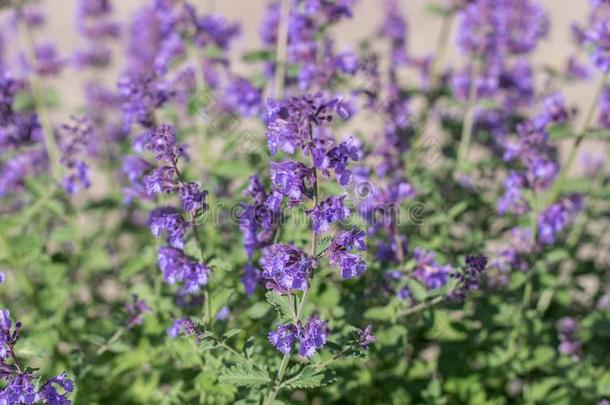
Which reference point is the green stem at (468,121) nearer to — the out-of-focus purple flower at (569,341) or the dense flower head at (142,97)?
the out-of-focus purple flower at (569,341)

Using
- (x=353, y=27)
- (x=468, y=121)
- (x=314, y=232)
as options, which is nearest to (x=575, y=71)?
(x=468, y=121)

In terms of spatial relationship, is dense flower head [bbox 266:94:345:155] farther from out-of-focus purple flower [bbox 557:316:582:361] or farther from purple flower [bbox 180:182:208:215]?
out-of-focus purple flower [bbox 557:316:582:361]

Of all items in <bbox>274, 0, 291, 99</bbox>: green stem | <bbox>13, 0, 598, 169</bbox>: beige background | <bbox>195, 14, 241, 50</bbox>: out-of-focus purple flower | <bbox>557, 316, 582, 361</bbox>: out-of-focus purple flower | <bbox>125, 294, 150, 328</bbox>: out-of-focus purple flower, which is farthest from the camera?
<bbox>13, 0, 598, 169</bbox>: beige background

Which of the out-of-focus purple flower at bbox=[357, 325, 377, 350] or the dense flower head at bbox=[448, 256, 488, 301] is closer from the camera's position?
the out-of-focus purple flower at bbox=[357, 325, 377, 350]

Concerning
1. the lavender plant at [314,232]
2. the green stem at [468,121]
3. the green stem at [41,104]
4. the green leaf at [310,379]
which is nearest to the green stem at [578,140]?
the lavender plant at [314,232]

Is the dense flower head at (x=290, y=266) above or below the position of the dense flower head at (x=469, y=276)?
above

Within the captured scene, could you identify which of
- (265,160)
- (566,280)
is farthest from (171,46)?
(566,280)

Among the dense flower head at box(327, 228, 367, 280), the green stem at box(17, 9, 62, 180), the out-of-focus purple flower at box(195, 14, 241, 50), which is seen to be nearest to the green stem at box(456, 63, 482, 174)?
the out-of-focus purple flower at box(195, 14, 241, 50)

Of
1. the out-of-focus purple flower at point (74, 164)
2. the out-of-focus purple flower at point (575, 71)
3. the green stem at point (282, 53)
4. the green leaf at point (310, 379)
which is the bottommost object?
the green leaf at point (310, 379)
